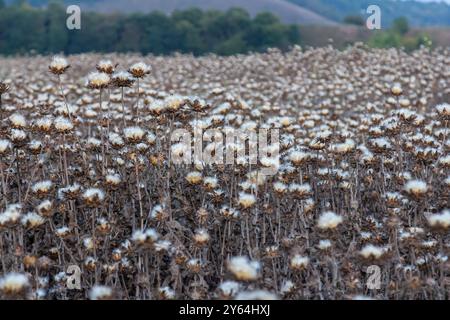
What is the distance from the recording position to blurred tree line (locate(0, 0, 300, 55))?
49812 millimetres

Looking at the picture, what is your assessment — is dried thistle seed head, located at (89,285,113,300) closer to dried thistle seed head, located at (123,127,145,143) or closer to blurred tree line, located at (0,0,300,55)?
dried thistle seed head, located at (123,127,145,143)

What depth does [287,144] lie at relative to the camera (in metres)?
5.36

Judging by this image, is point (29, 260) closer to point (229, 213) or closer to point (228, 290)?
point (228, 290)

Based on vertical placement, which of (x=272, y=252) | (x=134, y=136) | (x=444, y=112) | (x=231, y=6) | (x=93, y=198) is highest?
(x=231, y=6)

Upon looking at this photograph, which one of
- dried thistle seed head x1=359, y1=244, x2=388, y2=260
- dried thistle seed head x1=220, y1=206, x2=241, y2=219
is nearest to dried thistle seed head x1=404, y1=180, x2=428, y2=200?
dried thistle seed head x1=359, y1=244, x2=388, y2=260

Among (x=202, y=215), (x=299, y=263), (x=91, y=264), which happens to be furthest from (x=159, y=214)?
(x=299, y=263)

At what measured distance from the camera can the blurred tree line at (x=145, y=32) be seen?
49.8 metres

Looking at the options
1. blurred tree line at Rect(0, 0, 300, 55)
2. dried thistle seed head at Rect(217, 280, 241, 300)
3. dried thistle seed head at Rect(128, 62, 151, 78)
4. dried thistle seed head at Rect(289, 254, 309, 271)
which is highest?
blurred tree line at Rect(0, 0, 300, 55)

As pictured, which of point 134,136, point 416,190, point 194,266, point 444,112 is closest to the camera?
point 194,266

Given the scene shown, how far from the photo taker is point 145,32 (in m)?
53.4
